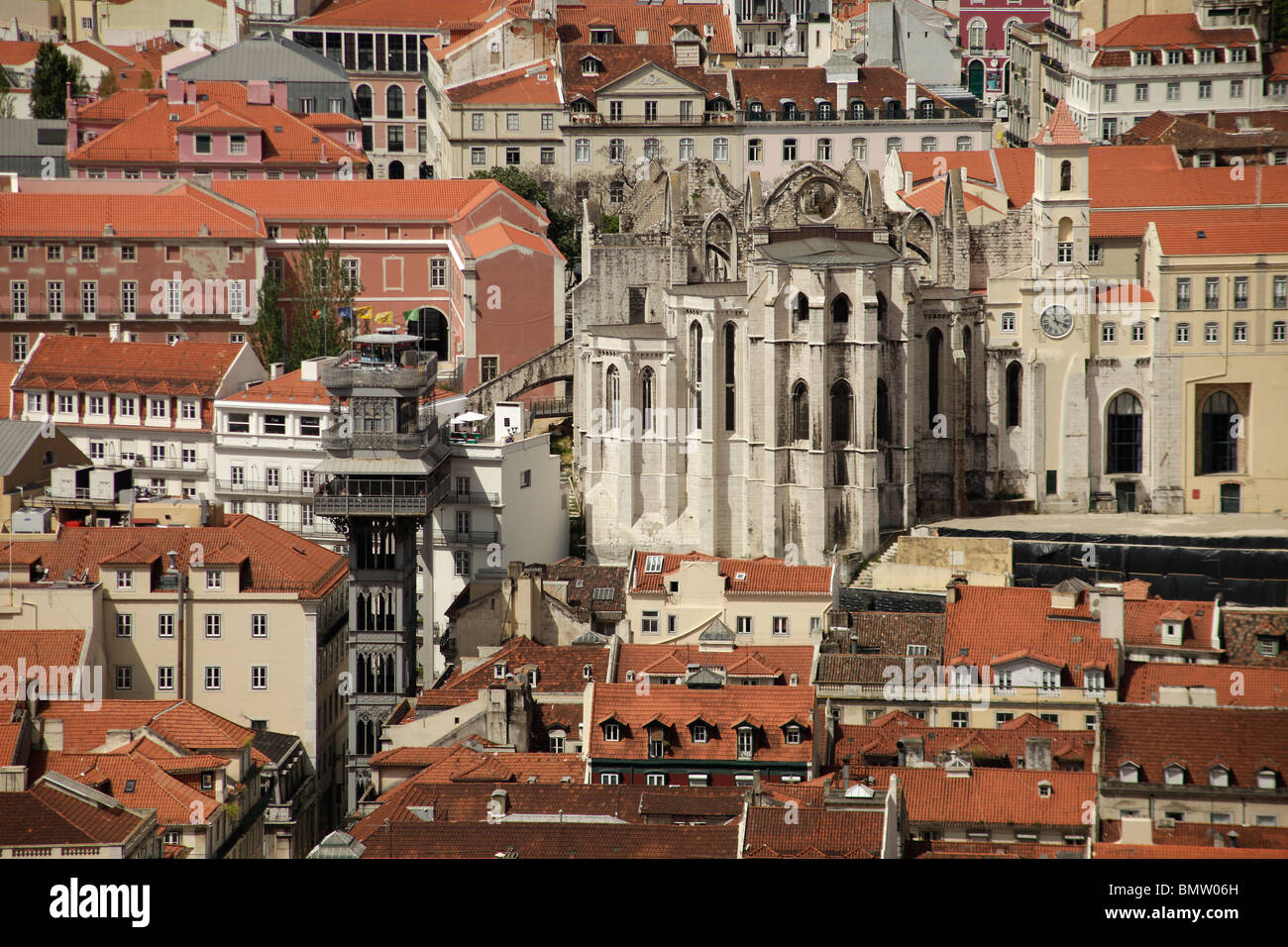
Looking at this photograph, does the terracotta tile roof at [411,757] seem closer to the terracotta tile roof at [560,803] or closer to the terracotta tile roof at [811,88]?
the terracotta tile roof at [560,803]

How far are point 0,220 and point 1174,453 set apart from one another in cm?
5919

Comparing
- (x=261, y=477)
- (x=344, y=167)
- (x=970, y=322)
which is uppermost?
(x=344, y=167)

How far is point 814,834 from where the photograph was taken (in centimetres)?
5212

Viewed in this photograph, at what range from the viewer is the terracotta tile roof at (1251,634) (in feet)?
248

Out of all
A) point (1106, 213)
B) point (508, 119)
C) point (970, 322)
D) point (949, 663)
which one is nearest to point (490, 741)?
point (949, 663)

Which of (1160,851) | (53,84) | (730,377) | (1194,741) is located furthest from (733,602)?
(53,84)

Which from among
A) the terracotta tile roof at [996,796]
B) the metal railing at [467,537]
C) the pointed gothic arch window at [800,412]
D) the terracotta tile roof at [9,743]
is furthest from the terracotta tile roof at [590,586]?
the terracotta tile roof at [996,796]

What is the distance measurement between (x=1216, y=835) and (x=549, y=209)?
7849 centimetres

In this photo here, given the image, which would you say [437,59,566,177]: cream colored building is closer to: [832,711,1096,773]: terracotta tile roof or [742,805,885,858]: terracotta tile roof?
[832,711,1096,773]: terracotta tile roof

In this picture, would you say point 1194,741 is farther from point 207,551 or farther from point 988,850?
point 207,551
